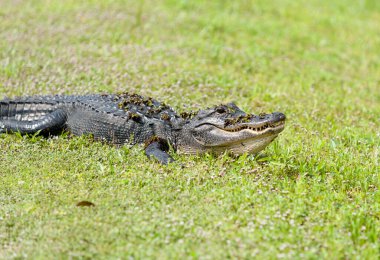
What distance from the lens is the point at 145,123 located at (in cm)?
753

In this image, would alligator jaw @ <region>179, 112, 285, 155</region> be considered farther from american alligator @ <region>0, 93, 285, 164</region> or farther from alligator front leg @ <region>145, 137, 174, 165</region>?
alligator front leg @ <region>145, 137, 174, 165</region>

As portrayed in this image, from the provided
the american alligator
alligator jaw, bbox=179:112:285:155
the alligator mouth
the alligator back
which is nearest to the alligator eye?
the american alligator

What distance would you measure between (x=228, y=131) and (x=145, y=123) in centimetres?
113

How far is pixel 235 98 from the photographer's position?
31.6 ft

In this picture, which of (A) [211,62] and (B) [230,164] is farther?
(A) [211,62]

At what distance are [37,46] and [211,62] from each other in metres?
3.12

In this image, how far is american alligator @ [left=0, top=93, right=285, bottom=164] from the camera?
6.79 meters

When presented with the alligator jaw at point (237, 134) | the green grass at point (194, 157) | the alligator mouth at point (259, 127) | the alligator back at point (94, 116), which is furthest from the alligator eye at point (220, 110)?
the alligator back at point (94, 116)

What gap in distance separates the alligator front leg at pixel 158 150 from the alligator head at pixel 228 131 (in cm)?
18

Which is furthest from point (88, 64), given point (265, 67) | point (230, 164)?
point (230, 164)

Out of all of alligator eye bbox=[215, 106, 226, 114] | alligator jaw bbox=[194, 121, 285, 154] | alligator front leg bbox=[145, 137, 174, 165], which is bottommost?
alligator front leg bbox=[145, 137, 174, 165]

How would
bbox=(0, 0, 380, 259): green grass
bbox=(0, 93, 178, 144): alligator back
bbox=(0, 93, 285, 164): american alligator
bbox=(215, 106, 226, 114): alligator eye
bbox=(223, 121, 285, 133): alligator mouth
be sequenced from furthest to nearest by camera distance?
bbox=(0, 93, 178, 144): alligator back → bbox=(215, 106, 226, 114): alligator eye → bbox=(0, 93, 285, 164): american alligator → bbox=(223, 121, 285, 133): alligator mouth → bbox=(0, 0, 380, 259): green grass

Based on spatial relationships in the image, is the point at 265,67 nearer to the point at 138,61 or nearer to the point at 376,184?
the point at 138,61

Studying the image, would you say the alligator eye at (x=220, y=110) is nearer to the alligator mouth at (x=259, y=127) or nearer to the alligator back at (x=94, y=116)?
the alligator mouth at (x=259, y=127)
